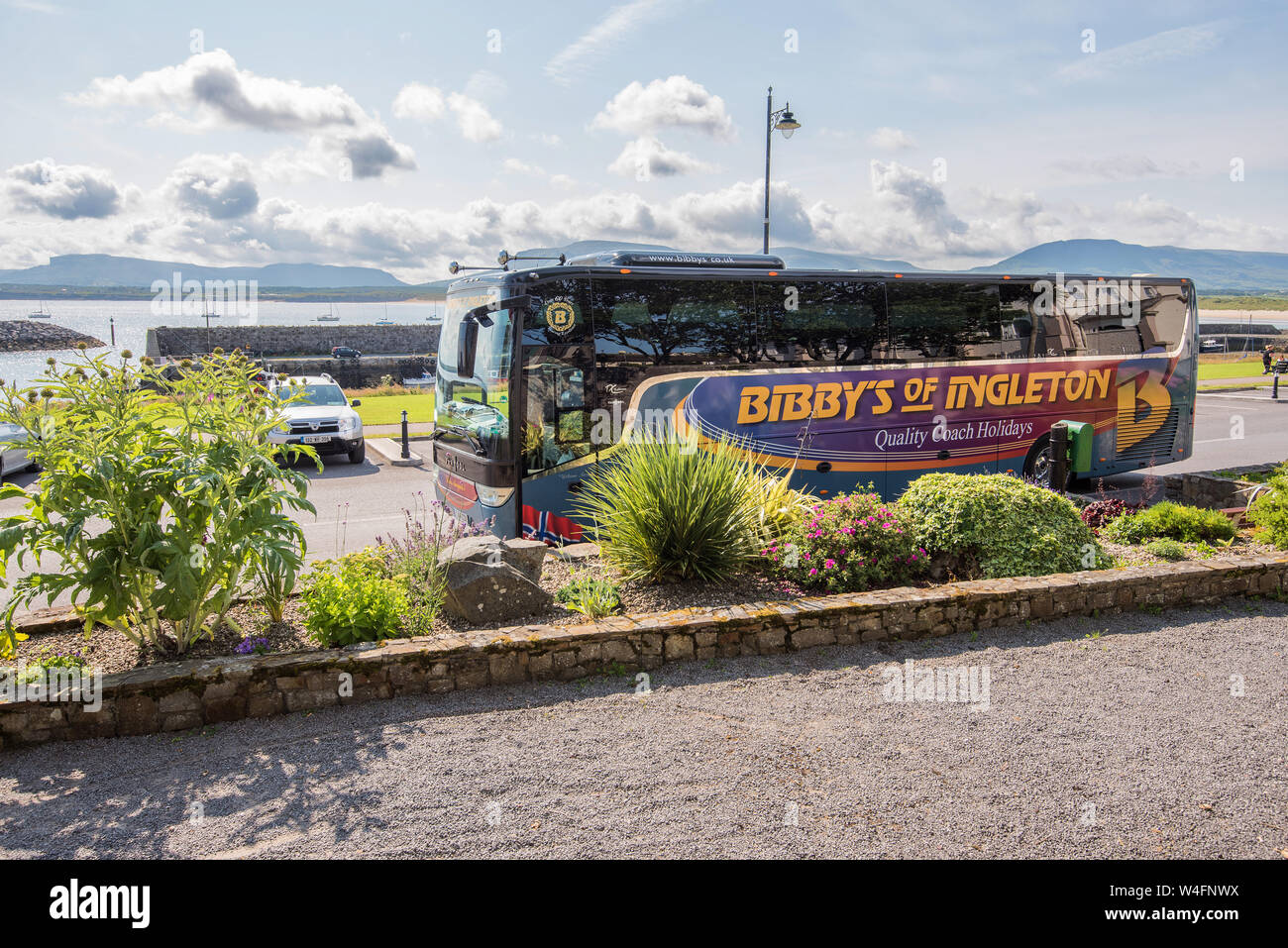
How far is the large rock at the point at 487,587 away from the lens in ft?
19.5

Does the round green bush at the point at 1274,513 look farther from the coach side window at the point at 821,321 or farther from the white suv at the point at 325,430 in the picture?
the white suv at the point at 325,430

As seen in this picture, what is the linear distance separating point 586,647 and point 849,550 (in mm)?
2461

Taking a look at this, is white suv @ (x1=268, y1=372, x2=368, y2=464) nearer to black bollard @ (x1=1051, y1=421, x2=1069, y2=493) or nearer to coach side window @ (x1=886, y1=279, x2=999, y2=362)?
coach side window @ (x1=886, y1=279, x2=999, y2=362)

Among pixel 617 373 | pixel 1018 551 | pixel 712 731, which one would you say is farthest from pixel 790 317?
pixel 712 731

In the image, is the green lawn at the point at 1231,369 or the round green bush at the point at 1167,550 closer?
the round green bush at the point at 1167,550

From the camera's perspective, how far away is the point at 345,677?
195 inches

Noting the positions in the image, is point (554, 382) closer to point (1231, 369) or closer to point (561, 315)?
point (561, 315)

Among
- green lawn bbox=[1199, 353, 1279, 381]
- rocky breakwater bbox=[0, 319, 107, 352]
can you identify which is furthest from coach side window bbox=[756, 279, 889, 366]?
Answer: rocky breakwater bbox=[0, 319, 107, 352]

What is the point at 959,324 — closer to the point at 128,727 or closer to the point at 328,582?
the point at 328,582

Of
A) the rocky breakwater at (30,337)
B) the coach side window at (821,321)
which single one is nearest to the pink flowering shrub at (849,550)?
the coach side window at (821,321)

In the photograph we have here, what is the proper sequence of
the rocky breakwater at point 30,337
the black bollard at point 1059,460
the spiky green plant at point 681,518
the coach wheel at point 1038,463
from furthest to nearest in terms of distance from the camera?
the rocky breakwater at point 30,337, the coach wheel at point 1038,463, the black bollard at point 1059,460, the spiky green plant at point 681,518

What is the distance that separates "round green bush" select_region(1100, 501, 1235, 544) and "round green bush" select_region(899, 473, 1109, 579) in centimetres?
125

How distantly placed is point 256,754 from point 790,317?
25.2 feet

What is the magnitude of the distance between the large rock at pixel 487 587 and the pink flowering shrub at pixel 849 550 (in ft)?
6.48
